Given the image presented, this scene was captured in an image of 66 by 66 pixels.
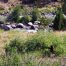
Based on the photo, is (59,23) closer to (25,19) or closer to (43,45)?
(25,19)

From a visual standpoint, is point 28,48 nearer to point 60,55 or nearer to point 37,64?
point 60,55

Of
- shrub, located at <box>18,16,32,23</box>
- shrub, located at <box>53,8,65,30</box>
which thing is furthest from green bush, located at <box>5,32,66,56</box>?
shrub, located at <box>18,16,32,23</box>

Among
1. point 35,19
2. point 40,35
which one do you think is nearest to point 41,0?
point 35,19

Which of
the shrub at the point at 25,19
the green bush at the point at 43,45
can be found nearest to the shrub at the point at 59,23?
the shrub at the point at 25,19

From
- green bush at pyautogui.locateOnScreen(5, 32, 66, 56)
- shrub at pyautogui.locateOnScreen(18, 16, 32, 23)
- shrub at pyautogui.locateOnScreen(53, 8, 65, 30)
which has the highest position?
green bush at pyautogui.locateOnScreen(5, 32, 66, 56)

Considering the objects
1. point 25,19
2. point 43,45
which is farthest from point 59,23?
point 43,45

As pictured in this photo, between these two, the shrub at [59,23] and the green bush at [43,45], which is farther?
the shrub at [59,23]

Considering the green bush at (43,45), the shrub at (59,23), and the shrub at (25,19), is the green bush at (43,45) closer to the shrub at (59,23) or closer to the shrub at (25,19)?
the shrub at (59,23)

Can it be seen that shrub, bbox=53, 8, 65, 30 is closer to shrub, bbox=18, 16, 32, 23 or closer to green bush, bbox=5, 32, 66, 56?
shrub, bbox=18, 16, 32, 23

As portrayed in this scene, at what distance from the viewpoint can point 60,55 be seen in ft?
32.0

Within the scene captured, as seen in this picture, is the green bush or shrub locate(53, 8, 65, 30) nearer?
the green bush

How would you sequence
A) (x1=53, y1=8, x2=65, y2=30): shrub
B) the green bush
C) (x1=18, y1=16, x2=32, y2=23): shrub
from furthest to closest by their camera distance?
(x1=18, y1=16, x2=32, y2=23): shrub < (x1=53, y1=8, x2=65, y2=30): shrub < the green bush

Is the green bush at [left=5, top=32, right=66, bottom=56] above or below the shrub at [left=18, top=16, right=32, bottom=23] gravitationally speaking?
above

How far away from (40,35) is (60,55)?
1.43 m
